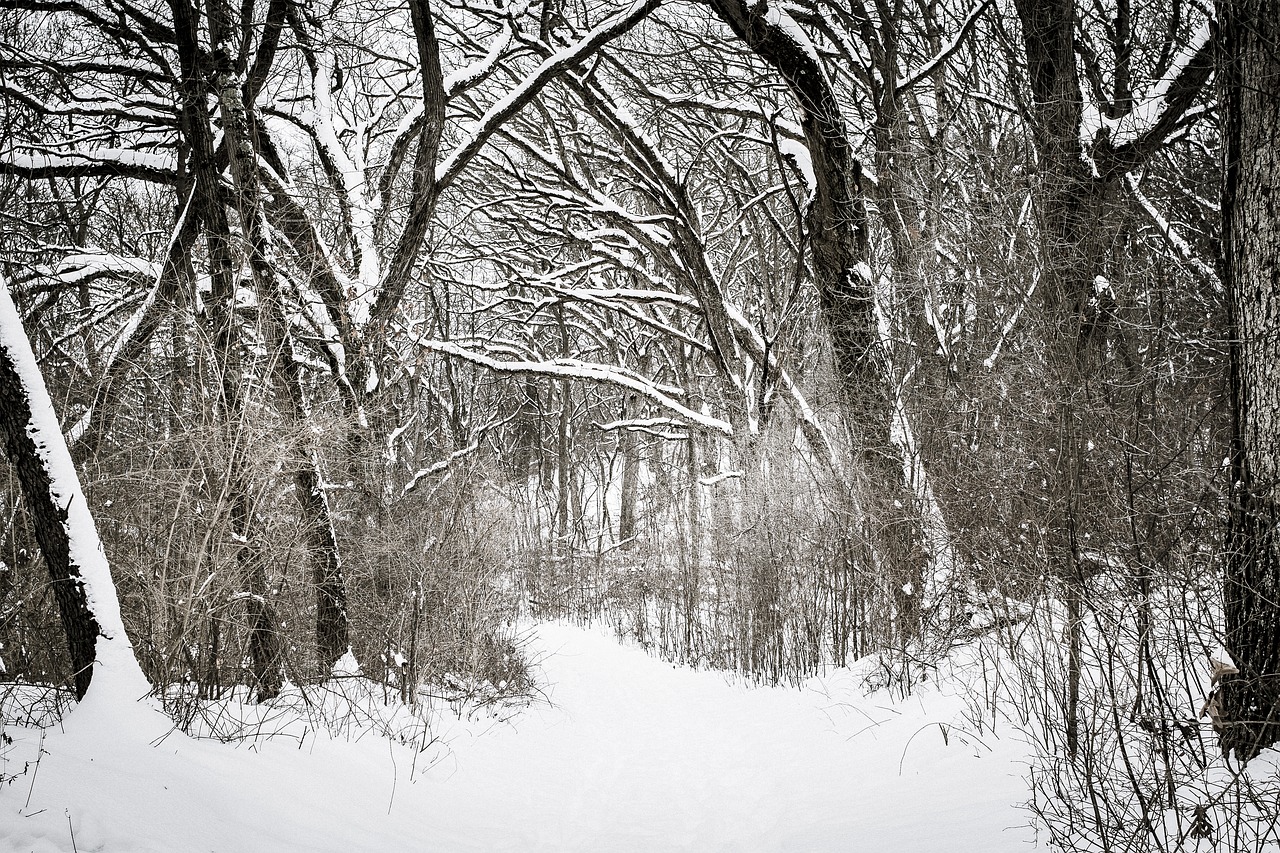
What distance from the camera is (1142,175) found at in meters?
6.85

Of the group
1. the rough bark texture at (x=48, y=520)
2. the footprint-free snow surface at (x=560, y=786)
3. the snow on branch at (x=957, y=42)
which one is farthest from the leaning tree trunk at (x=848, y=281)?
the rough bark texture at (x=48, y=520)

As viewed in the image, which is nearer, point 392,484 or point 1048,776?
point 1048,776

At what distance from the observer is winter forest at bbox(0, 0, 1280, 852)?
3199 millimetres

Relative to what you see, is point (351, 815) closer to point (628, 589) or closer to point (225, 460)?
point (225, 460)

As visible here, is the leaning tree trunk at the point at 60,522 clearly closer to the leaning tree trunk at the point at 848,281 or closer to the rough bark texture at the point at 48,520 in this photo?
the rough bark texture at the point at 48,520

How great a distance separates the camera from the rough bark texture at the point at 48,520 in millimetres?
3682

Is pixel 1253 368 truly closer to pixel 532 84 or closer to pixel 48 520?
pixel 48 520

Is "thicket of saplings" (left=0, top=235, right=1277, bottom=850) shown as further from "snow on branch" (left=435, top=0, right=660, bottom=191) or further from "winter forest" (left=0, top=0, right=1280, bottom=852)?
"snow on branch" (left=435, top=0, right=660, bottom=191)

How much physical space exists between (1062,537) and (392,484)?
615 centimetres

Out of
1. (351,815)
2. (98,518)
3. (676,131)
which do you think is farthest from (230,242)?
(676,131)

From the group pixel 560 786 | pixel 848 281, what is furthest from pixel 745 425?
pixel 560 786

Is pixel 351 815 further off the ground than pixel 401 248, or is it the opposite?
pixel 401 248

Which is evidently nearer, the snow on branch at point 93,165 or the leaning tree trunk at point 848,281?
the leaning tree trunk at point 848,281

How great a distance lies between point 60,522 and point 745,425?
742 centimetres
